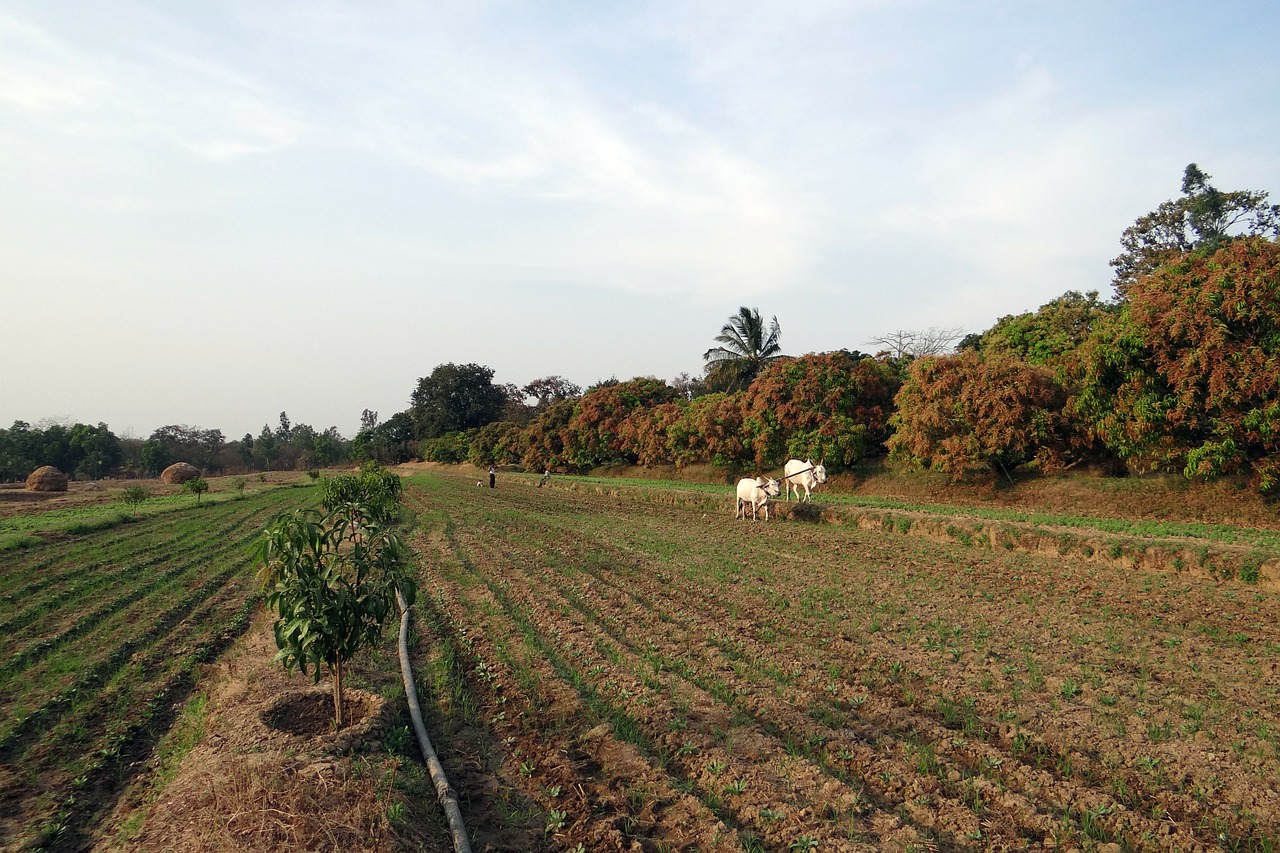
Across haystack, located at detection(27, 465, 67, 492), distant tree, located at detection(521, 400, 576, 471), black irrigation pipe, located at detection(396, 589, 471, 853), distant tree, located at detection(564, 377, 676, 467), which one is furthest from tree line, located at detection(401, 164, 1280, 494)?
haystack, located at detection(27, 465, 67, 492)

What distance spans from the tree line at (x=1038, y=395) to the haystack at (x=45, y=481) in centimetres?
2086

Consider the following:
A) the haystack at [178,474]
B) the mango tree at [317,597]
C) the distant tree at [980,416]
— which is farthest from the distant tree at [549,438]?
the mango tree at [317,597]

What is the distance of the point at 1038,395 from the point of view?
69.5ft

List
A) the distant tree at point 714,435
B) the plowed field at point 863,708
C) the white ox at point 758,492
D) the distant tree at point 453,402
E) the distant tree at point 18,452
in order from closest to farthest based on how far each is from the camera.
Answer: the plowed field at point 863,708 → the white ox at point 758,492 → the distant tree at point 714,435 → the distant tree at point 18,452 → the distant tree at point 453,402

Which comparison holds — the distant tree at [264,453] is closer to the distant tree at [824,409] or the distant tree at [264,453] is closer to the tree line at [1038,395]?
the tree line at [1038,395]

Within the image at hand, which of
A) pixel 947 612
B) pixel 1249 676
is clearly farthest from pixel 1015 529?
pixel 1249 676

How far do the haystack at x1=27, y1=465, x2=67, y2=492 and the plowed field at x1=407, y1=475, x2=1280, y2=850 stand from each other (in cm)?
4993

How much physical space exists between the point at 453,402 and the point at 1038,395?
7197 centimetres

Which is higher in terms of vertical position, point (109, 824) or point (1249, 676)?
point (109, 824)

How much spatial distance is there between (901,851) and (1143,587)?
385 inches

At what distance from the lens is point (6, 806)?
493 centimetres

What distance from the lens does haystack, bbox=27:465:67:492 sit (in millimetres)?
44156

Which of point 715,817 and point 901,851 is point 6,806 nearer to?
point 715,817

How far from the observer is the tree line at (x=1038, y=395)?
50.4 ft
